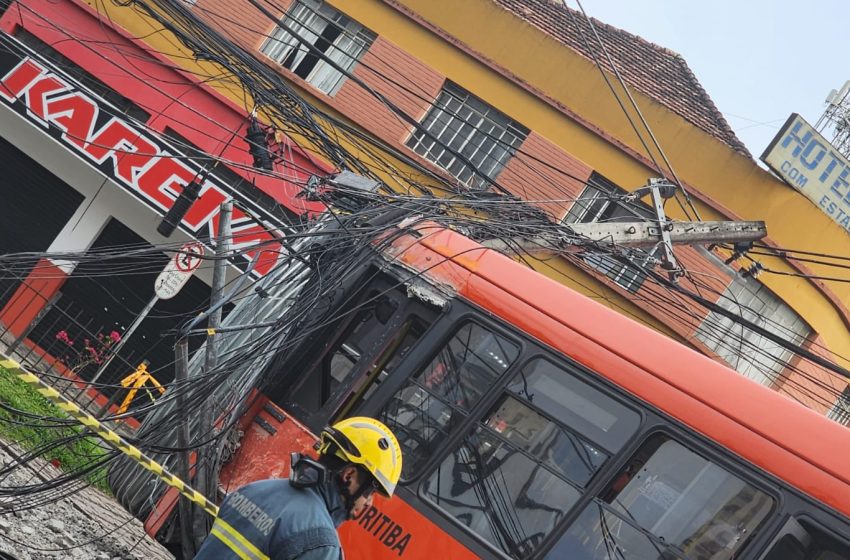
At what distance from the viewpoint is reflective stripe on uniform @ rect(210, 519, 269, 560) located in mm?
3293

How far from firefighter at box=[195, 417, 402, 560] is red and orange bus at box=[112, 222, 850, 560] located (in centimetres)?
210

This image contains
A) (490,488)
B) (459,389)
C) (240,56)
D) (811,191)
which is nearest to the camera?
(490,488)

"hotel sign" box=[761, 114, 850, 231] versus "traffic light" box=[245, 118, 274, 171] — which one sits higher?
"hotel sign" box=[761, 114, 850, 231]

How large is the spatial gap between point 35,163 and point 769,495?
579 inches

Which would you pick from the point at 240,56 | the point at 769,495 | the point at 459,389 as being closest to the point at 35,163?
the point at 240,56

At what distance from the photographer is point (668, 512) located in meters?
5.28

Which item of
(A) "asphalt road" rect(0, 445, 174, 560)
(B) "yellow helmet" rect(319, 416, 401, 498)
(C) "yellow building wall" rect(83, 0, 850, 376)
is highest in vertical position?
(C) "yellow building wall" rect(83, 0, 850, 376)

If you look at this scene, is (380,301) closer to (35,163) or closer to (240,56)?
(240,56)

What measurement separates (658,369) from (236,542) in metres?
3.14

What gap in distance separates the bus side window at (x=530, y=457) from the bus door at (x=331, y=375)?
0.81 meters

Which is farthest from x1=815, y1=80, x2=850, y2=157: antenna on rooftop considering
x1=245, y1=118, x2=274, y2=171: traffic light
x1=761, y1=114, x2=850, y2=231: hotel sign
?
x1=245, y1=118, x2=274, y2=171: traffic light

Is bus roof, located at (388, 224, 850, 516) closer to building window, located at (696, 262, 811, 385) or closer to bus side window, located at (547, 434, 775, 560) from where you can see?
bus side window, located at (547, 434, 775, 560)

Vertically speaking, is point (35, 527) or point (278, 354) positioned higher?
point (278, 354)

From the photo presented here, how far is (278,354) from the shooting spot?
22.1 ft
